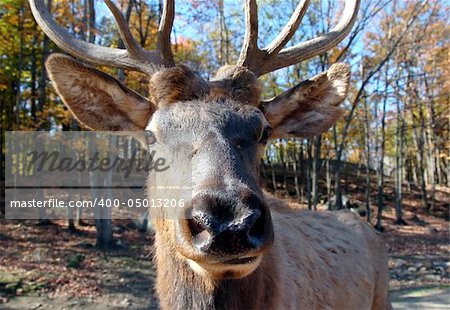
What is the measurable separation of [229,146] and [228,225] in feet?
2.58

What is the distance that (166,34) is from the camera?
434 cm

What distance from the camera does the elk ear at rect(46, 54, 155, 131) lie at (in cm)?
377

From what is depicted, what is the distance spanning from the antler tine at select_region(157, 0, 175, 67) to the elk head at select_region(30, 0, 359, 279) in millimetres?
10

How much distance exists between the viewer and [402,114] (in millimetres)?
25609

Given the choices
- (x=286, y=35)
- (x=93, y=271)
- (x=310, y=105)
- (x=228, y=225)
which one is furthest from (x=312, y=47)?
(x=93, y=271)

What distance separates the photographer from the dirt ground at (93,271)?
31.6 ft

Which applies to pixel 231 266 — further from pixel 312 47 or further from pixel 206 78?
pixel 206 78

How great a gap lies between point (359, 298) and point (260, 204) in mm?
3340

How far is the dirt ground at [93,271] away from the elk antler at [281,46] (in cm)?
657

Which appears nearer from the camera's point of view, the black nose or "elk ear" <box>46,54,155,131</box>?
the black nose

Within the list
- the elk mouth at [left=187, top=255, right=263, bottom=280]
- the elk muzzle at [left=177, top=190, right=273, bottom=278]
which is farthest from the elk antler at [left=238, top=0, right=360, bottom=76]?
the elk mouth at [left=187, top=255, right=263, bottom=280]

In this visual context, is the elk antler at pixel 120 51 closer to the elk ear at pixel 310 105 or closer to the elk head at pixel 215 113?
the elk head at pixel 215 113

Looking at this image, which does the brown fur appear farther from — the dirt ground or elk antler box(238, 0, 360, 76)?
the dirt ground

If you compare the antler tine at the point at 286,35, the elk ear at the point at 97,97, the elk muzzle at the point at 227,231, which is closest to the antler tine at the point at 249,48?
the antler tine at the point at 286,35
